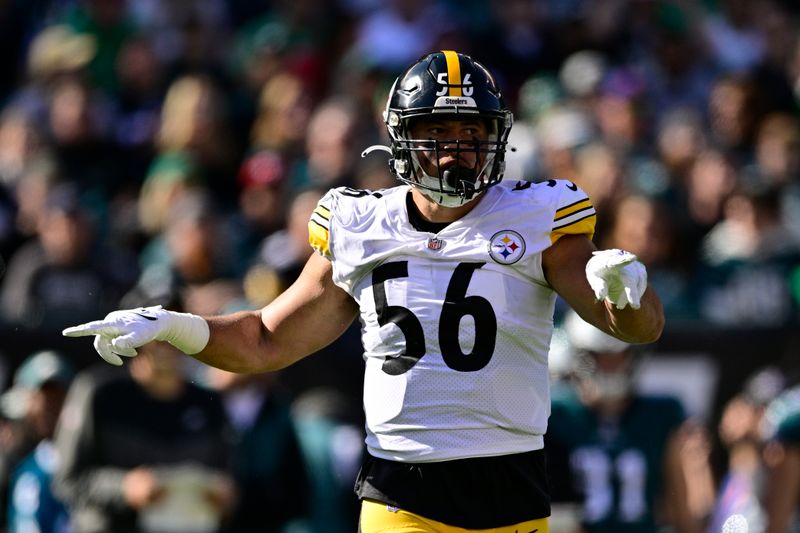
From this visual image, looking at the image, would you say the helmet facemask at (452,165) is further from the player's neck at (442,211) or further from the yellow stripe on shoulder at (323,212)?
the yellow stripe on shoulder at (323,212)

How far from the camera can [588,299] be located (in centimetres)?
411

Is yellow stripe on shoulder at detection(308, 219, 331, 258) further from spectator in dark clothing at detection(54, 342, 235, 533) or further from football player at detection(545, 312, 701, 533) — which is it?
football player at detection(545, 312, 701, 533)

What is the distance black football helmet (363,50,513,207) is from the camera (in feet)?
13.8

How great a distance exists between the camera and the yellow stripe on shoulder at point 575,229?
418cm

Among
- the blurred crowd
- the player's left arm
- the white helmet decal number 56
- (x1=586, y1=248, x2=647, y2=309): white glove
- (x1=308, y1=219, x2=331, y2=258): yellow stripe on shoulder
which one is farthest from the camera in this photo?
the blurred crowd

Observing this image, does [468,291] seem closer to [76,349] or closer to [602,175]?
[76,349]

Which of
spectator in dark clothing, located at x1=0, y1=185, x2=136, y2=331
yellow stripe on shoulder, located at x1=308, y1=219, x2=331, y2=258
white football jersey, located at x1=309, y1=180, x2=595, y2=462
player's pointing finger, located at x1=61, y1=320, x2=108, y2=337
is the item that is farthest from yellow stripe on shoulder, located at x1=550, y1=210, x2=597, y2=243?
spectator in dark clothing, located at x1=0, y1=185, x2=136, y2=331

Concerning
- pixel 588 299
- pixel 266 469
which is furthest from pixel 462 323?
pixel 266 469

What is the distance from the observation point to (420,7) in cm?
990

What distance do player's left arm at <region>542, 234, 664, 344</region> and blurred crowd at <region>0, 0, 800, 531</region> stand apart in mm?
2777

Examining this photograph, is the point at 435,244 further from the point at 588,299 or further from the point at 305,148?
the point at 305,148

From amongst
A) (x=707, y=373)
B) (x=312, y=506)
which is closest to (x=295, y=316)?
(x=312, y=506)

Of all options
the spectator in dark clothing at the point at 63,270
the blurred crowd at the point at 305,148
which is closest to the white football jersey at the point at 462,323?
the blurred crowd at the point at 305,148

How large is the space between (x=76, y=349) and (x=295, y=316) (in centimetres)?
293
